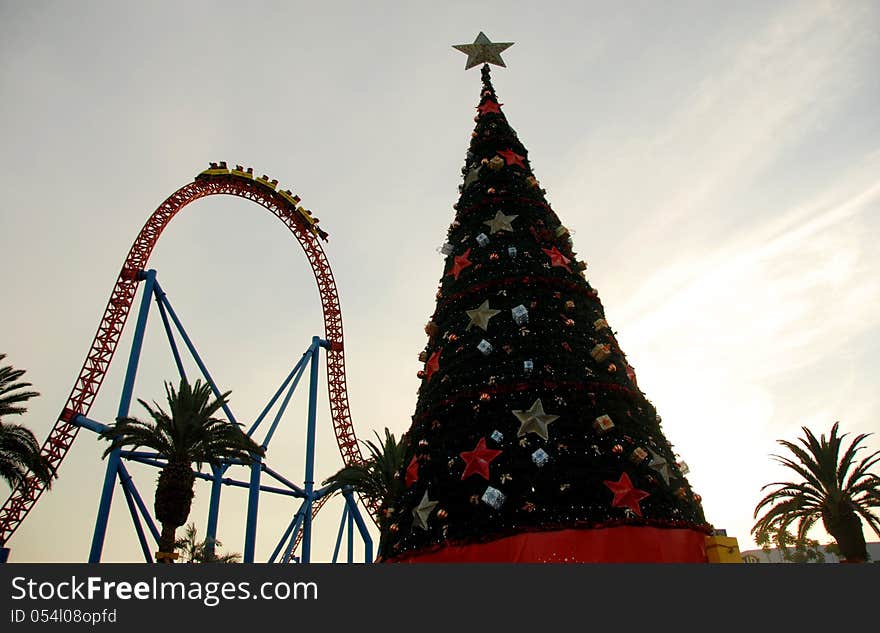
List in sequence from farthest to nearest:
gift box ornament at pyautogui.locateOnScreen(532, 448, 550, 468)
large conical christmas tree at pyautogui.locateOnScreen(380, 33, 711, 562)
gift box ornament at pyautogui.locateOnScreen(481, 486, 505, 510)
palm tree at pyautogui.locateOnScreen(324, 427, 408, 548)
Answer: palm tree at pyautogui.locateOnScreen(324, 427, 408, 548) < gift box ornament at pyautogui.locateOnScreen(532, 448, 550, 468) < gift box ornament at pyautogui.locateOnScreen(481, 486, 505, 510) < large conical christmas tree at pyautogui.locateOnScreen(380, 33, 711, 562)

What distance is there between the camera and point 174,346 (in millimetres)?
21156

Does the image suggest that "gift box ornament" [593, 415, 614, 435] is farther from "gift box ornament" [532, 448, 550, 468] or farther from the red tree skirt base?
the red tree skirt base

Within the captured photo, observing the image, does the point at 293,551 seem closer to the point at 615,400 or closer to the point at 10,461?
the point at 10,461

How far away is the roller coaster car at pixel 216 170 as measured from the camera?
25.5 metres

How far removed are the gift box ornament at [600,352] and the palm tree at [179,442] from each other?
1036cm

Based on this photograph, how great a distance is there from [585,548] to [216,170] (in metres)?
25.0

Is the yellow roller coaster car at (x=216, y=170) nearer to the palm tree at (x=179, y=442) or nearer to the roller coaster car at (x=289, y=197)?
the roller coaster car at (x=289, y=197)

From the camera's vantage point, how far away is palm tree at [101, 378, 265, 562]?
1318 cm

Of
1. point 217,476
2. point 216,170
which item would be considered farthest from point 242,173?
point 217,476

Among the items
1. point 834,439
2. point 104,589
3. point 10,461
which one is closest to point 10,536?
point 10,461

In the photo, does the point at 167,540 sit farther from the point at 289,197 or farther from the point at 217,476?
the point at 289,197

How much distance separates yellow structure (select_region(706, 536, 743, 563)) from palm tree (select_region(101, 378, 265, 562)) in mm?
11425

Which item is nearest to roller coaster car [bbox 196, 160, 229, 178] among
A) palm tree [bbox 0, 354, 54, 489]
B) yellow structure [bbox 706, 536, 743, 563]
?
palm tree [bbox 0, 354, 54, 489]

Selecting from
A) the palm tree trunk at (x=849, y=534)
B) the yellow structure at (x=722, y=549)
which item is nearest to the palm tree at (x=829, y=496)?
the palm tree trunk at (x=849, y=534)
